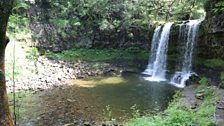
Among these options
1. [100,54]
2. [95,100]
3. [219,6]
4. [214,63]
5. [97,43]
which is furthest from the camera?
[97,43]

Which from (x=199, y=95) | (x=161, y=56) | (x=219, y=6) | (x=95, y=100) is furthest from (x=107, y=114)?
(x=161, y=56)

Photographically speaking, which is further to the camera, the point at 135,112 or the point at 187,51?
the point at 187,51

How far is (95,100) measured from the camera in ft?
45.4

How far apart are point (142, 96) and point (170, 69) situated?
18.8 ft

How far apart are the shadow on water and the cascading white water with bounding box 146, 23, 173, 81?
77.3 inches

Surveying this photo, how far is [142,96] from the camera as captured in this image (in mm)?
14570

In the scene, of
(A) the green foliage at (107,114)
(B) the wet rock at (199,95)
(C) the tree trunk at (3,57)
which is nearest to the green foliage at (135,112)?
(A) the green foliage at (107,114)

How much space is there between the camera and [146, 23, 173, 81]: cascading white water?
794 inches

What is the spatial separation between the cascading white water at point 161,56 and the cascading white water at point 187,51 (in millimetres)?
1281

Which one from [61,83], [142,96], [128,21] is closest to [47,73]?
[61,83]

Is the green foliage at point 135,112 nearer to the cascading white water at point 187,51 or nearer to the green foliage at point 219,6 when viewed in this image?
the green foliage at point 219,6

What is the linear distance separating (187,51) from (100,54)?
6471mm

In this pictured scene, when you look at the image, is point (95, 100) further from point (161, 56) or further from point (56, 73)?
point (161, 56)

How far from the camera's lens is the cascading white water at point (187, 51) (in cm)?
1805
